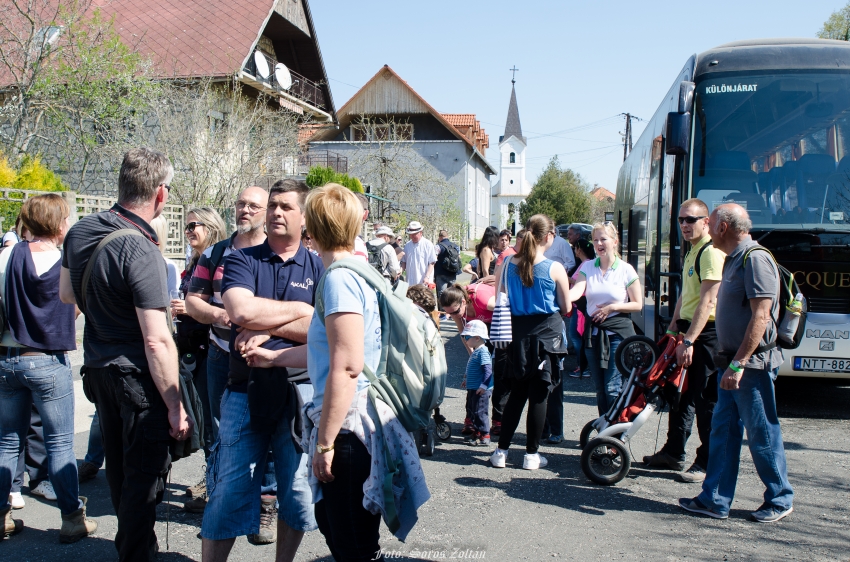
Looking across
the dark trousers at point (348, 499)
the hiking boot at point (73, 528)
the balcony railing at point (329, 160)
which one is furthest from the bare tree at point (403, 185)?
the dark trousers at point (348, 499)

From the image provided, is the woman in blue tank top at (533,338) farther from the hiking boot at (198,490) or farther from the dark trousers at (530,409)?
the hiking boot at (198,490)

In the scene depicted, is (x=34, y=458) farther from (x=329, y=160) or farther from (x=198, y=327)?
(x=329, y=160)

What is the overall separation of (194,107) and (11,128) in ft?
16.4

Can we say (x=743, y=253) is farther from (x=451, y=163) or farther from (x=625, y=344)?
(x=451, y=163)

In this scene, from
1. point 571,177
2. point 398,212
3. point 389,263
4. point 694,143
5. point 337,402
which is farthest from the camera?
point 571,177

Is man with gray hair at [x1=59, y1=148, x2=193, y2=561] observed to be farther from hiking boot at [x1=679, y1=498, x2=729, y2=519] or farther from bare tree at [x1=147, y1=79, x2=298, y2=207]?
bare tree at [x1=147, y1=79, x2=298, y2=207]

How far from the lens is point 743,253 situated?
420 centimetres

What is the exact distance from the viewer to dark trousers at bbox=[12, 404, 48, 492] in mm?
4570

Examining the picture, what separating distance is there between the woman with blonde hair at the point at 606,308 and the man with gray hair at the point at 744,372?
1591 millimetres

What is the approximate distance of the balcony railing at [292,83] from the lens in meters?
25.0

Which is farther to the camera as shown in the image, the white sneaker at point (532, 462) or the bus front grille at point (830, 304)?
the bus front grille at point (830, 304)

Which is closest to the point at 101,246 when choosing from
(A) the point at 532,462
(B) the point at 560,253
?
(A) the point at 532,462

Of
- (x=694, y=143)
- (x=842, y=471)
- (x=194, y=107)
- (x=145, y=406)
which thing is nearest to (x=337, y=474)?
(x=145, y=406)

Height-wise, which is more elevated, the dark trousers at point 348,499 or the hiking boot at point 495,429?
the dark trousers at point 348,499
